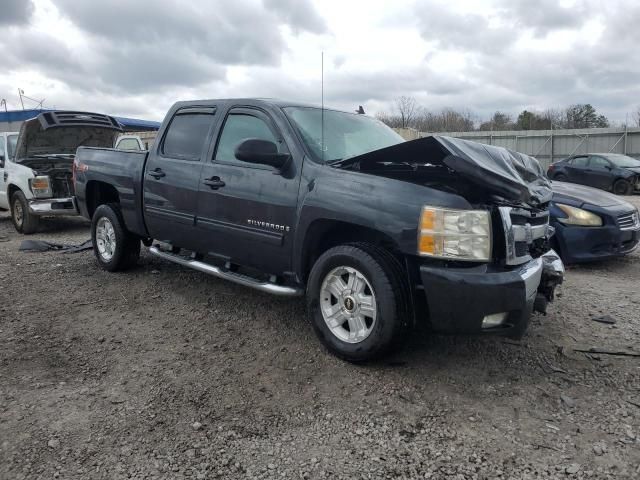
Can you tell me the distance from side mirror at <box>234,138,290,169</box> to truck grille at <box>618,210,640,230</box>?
425 cm

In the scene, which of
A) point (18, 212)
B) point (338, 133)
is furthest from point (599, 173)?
point (18, 212)

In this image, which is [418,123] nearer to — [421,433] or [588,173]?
[588,173]

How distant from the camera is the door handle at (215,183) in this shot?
4305 mm

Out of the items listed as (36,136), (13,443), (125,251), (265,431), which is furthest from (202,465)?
(36,136)

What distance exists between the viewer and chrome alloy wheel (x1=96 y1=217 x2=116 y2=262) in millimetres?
5832

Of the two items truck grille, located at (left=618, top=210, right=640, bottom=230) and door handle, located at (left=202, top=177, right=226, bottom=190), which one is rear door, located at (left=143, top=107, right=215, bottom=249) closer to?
door handle, located at (left=202, top=177, right=226, bottom=190)

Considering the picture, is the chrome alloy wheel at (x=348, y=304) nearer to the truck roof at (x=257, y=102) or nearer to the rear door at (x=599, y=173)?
the truck roof at (x=257, y=102)

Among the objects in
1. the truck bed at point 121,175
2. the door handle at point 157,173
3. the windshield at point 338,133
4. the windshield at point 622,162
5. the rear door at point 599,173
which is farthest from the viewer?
the rear door at point 599,173

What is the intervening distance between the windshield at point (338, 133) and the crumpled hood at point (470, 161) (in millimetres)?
380

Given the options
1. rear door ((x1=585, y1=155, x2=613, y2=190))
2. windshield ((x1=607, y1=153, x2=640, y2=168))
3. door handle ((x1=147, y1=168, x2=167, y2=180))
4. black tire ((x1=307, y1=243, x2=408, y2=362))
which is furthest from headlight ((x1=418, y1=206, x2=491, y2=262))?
windshield ((x1=607, y1=153, x2=640, y2=168))

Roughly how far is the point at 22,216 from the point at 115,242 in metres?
4.59

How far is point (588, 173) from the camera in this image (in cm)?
1719

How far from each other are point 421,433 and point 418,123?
36.9 meters

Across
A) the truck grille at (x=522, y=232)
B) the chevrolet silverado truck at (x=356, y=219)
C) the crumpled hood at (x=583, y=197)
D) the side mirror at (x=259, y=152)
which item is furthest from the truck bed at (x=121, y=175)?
the crumpled hood at (x=583, y=197)
